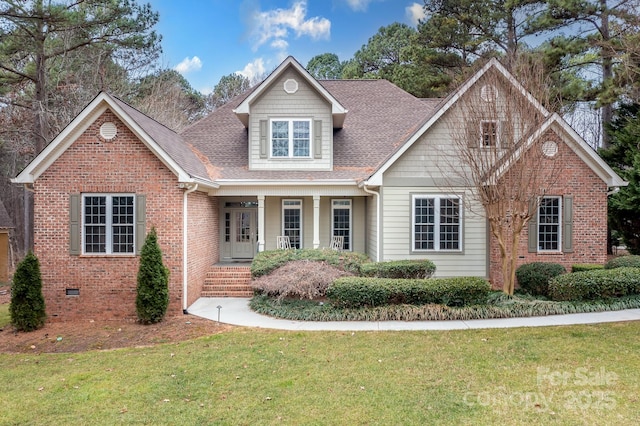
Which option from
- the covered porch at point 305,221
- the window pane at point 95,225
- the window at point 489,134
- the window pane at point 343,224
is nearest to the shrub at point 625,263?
the window at point 489,134

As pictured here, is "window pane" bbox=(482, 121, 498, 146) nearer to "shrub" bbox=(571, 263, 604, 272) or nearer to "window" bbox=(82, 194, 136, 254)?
"shrub" bbox=(571, 263, 604, 272)

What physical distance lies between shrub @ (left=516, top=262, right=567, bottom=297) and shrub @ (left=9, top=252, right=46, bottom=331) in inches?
493

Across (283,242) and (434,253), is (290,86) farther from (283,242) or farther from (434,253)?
(434,253)

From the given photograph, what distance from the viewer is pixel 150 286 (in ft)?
30.5

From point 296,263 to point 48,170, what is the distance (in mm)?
7053

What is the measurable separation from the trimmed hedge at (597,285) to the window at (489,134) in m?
3.79

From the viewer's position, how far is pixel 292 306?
9.79m

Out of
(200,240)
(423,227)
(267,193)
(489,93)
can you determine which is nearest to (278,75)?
(267,193)

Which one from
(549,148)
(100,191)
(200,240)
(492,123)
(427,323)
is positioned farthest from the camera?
(200,240)

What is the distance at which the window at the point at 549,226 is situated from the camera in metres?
11.5

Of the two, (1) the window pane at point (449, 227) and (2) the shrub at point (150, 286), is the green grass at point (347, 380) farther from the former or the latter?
(1) the window pane at point (449, 227)

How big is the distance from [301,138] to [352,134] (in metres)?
2.35

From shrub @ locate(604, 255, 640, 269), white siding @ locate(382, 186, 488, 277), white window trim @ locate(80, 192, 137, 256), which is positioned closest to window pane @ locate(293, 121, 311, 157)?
white siding @ locate(382, 186, 488, 277)

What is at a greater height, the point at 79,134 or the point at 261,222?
the point at 79,134
